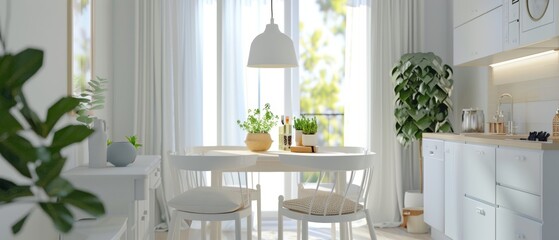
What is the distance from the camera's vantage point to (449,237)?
4.20 meters

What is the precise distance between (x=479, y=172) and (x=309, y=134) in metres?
1.18

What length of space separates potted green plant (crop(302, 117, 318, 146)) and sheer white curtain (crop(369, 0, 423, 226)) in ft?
4.48

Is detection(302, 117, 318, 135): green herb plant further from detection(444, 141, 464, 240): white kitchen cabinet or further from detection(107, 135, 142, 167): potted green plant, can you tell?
detection(107, 135, 142, 167): potted green plant

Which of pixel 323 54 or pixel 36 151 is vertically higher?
pixel 323 54

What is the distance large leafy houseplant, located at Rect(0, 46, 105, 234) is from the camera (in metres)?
0.52

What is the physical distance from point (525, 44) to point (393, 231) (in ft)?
7.31

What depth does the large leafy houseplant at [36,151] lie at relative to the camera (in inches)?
20.3

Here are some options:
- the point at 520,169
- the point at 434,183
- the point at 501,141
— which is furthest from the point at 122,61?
the point at 520,169

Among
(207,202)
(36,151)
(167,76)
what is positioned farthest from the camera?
(167,76)

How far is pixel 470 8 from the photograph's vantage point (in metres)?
4.12

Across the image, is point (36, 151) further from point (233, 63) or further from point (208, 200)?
point (233, 63)

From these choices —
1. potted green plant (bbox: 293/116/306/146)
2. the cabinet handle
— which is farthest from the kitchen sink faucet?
potted green plant (bbox: 293/116/306/146)

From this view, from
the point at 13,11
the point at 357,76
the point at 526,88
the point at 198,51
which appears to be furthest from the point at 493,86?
the point at 13,11

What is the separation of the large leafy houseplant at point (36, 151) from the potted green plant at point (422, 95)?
4.33m
